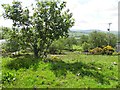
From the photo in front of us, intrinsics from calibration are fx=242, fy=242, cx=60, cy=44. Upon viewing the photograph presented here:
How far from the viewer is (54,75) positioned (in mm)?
23828

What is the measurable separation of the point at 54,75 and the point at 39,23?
14183 millimetres

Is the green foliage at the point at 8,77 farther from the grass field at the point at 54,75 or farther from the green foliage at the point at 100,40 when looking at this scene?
the green foliage at the point at 100,40

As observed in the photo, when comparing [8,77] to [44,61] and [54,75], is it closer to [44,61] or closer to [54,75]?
[54,75]

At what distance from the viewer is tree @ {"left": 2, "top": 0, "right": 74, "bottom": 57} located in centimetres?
3566

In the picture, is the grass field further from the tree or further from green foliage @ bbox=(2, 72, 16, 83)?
the tree

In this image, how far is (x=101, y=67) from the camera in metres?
28.6

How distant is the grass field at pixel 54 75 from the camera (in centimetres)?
2167

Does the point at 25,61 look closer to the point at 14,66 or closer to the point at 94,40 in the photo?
the point at 14,66

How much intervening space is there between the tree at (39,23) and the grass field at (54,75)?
8.85m

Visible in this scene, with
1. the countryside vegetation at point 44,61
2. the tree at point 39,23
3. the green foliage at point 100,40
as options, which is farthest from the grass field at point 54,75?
the green foliage at point 100,40

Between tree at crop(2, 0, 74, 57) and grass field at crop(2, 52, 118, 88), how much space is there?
8.85m

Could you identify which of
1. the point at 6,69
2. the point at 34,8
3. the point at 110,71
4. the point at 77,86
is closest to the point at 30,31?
the point at 34,8

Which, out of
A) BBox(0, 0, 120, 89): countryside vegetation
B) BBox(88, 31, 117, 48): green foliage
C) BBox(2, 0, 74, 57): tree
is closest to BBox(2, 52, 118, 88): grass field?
BBox(0, 0, 120, 89): countryside vegetation

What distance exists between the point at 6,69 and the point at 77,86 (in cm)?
843
